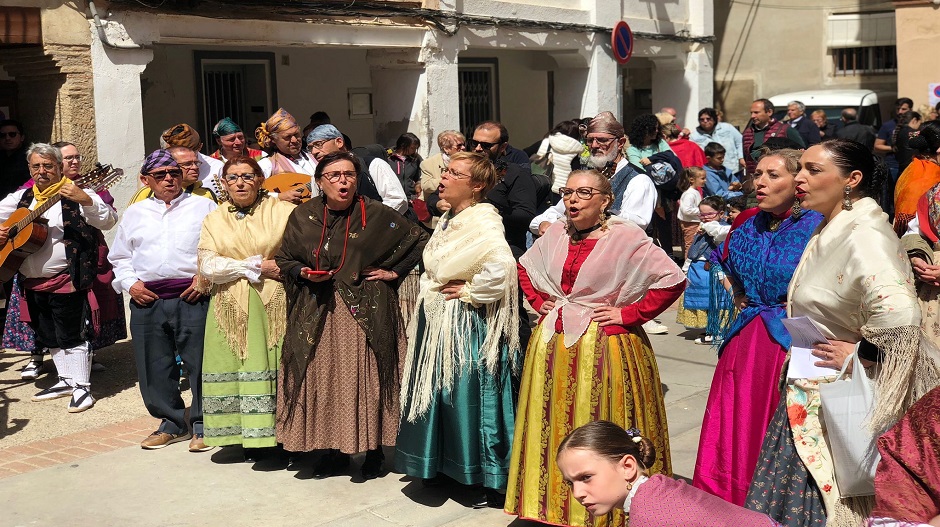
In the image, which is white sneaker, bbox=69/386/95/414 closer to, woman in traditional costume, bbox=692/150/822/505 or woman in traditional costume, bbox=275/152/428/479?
woman in traditional costume, bbox=275/152/428/479

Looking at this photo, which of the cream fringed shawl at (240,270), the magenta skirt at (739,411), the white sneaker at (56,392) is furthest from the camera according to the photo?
the white sneaker at (56,392)

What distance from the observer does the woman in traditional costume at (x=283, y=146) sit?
745 cm

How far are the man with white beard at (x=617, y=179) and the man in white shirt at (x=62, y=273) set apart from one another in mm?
3025

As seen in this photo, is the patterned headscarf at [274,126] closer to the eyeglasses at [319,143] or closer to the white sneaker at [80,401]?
the eyeglasses at [319,143]

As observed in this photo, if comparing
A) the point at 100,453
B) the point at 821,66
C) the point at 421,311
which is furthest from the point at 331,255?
the point at 821,66

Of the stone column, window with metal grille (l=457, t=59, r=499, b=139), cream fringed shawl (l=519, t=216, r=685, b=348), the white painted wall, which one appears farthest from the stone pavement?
window with metal grille (l=457, t=59, r=499, b=139)

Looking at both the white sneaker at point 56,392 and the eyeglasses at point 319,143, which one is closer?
the eyeglasses at point 319,143

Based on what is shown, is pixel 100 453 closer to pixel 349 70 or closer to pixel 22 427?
pixel 22 427

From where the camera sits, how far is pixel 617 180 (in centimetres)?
668

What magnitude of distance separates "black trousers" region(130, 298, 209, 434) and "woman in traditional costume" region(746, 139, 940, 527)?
11.1 feet

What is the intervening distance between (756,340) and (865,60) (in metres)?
18.8

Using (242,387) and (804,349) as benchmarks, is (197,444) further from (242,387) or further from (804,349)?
(804,349)

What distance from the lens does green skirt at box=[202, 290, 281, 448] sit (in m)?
5.73

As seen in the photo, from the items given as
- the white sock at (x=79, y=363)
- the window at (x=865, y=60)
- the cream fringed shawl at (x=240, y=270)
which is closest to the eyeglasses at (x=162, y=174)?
the cream fringed shawl at (x=240, y=270)
